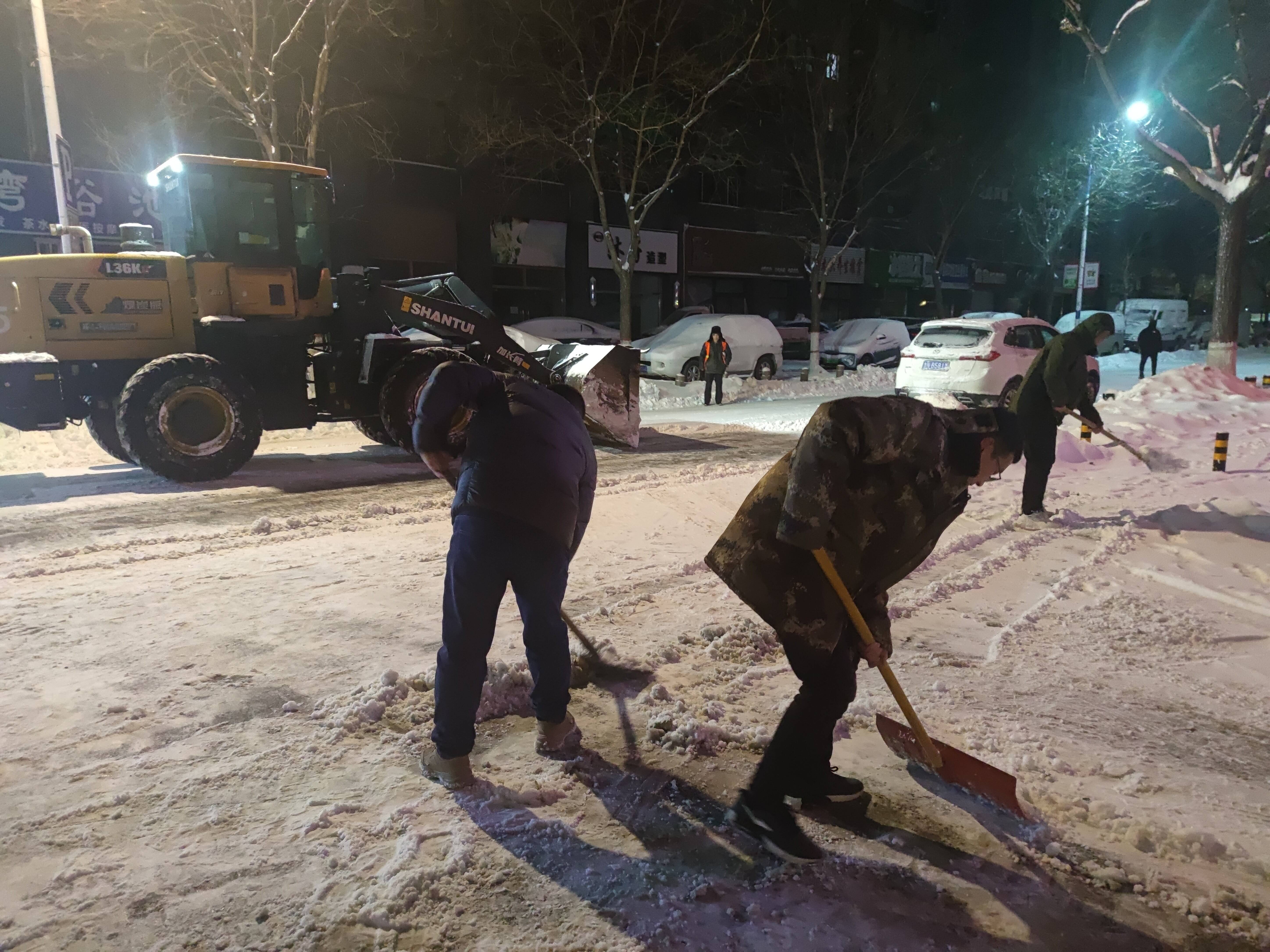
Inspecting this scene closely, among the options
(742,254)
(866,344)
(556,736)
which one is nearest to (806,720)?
(556,736)

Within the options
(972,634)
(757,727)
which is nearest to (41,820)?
(757,727)

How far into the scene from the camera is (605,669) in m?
4.19

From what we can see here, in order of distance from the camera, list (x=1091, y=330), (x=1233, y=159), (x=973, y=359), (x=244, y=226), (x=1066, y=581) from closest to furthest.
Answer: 1. (x=1066, y=581)
2. (x=1091, y=330)
3. (x=244, y=226)
4. (x=973, y=359)
5. (x=1233, y=159)

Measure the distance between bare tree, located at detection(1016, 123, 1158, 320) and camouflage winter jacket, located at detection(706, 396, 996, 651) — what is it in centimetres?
2977

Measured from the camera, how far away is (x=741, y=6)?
2444 centimetres

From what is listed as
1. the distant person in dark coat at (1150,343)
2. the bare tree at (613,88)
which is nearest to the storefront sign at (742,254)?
the bare tree at (613,88)

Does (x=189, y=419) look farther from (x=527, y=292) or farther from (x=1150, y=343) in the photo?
(x=1150, y=343)

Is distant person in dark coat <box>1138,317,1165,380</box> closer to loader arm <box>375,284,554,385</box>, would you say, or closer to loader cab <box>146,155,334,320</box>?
loader arm <box>375,284,554,385</box>

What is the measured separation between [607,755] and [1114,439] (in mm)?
6860

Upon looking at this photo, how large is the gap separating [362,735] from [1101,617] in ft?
14.0

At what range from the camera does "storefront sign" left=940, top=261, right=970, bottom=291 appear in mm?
38406

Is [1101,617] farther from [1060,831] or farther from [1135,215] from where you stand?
[1135,215]

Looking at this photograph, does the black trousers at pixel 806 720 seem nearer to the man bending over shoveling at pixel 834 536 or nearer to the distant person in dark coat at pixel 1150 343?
the man bending over shoveling at pixel 834 536

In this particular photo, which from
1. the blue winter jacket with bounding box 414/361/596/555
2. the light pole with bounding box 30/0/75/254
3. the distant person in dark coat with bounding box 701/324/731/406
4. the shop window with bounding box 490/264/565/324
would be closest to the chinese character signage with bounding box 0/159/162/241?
the light pole with bounding box 30/0/75/254
